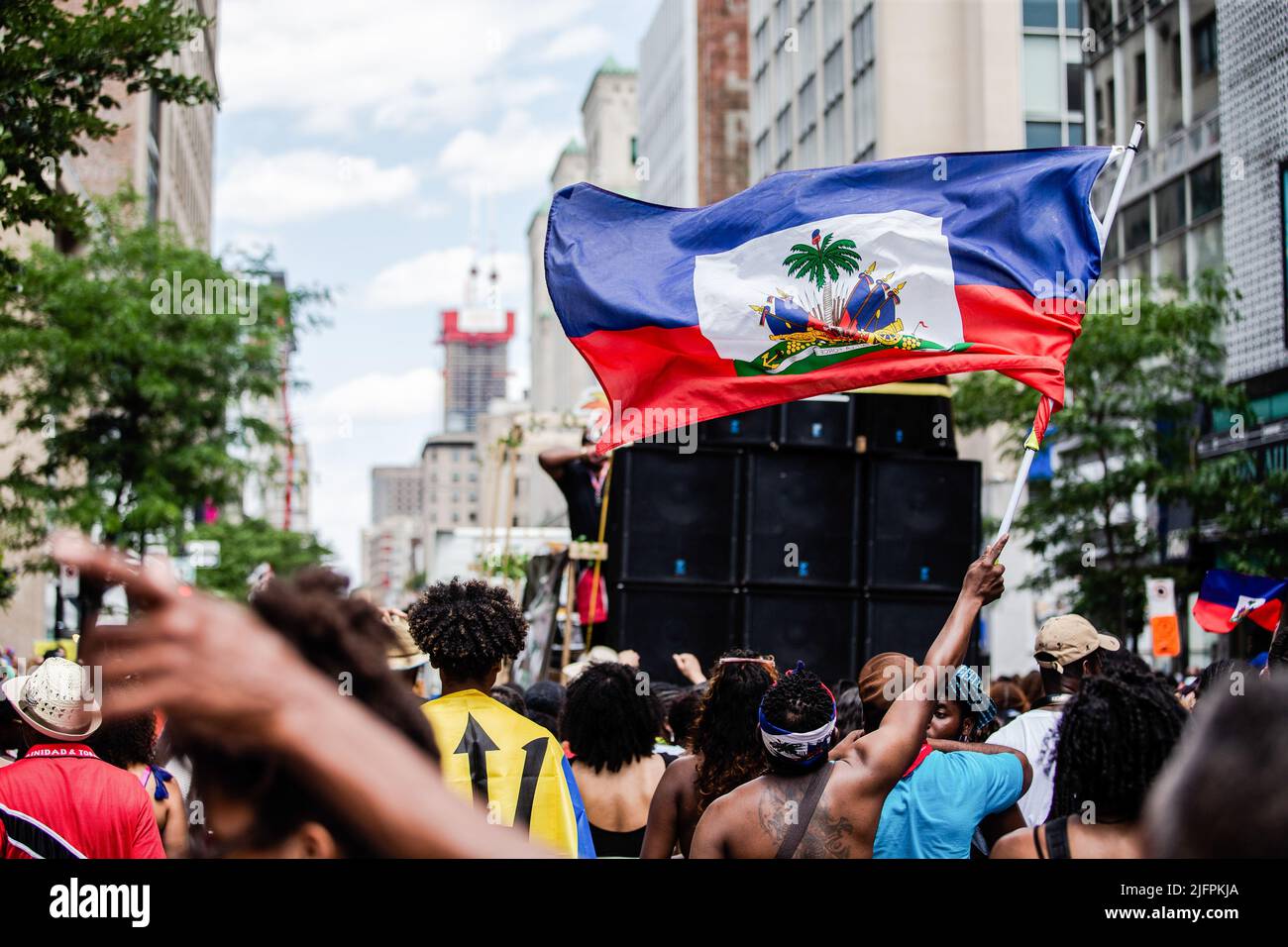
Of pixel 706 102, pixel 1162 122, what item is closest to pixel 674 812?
pixel 1162 122

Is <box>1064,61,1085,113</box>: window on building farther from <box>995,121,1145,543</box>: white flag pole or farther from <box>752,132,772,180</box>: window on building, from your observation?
<box>995,121,1145,543</box>: white flag pole

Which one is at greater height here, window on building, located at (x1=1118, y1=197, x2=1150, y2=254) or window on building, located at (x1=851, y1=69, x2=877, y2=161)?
window on building, located at (x1=851, y1=69, x2=877, y2=161)

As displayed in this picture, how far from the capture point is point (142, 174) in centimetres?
5212

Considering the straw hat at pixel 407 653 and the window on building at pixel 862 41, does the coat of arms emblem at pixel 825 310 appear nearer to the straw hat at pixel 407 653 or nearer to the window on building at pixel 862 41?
the straw hat at pixel 407 653

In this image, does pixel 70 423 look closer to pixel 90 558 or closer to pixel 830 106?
pixel 830 106

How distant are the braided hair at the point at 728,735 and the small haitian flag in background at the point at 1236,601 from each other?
6398 mm

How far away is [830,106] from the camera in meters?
51.1

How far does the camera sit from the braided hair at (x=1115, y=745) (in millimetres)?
3283

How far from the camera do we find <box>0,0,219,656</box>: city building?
37.3 meters

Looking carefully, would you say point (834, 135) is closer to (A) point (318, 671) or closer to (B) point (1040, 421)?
(B) point (1040, 421)

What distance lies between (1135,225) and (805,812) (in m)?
28.9

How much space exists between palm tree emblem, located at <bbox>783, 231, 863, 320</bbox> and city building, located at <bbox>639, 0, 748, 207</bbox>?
60984mm

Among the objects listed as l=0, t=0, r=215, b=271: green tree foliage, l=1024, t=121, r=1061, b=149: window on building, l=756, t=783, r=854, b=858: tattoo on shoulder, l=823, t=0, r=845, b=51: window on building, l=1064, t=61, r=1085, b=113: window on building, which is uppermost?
Answer: l=823, t=0, r=845, b=51: window on building

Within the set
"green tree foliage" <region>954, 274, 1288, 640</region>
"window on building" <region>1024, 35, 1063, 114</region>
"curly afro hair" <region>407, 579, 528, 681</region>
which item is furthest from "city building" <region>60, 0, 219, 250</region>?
"curly afro hair" <region>407, 579, 528, 681</region>
